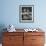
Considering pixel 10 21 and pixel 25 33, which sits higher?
pixel 10 21

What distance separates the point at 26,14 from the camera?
157 inches

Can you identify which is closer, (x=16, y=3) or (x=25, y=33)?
(x=25, y=33)

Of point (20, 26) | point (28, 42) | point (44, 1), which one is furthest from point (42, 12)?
point (28, 42)

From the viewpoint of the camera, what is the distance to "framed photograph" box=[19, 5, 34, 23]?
3977 millimetres

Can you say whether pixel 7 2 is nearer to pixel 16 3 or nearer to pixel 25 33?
pixel 16 3

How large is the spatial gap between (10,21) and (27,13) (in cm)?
61

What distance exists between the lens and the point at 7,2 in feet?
13.0

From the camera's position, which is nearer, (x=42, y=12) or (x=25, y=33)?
(x=25, y=33)

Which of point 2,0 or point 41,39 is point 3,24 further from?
point 41,39

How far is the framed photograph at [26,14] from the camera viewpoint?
3.98m

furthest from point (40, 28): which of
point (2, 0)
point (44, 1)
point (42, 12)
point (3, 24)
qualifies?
point (2, 0)

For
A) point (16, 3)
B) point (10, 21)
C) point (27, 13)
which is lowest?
point (10, 21)

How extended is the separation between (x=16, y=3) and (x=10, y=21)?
0.61 metres

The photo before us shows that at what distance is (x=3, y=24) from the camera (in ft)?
13.1
